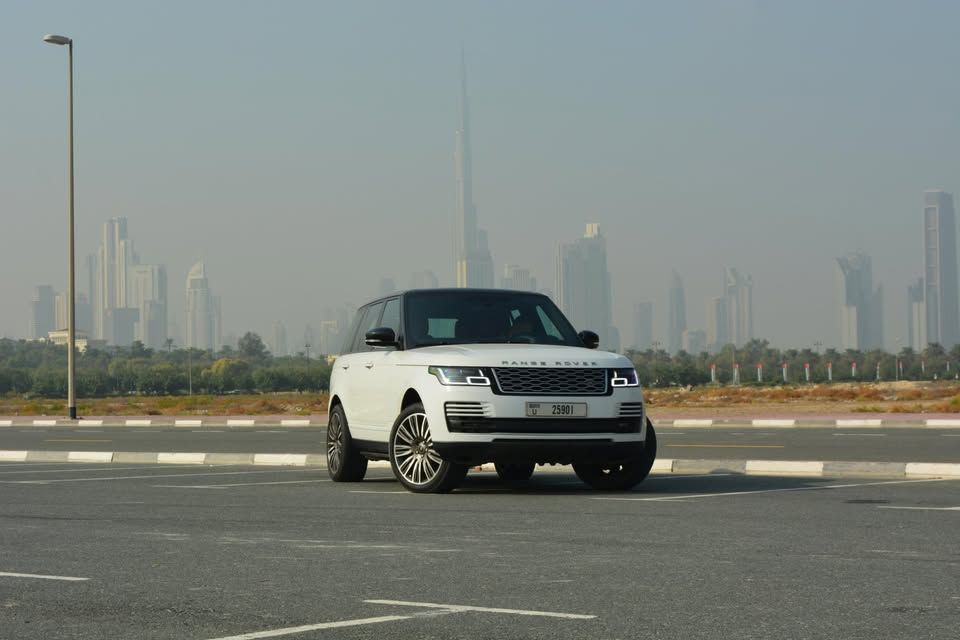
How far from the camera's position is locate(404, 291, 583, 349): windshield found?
591 inches

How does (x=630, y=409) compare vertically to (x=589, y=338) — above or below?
below

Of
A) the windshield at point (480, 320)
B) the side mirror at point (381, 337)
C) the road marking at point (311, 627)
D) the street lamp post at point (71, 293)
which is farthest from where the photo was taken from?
the street lamp post at point (71, 293)

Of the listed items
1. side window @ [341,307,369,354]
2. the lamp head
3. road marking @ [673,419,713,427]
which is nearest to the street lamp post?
the lamp head

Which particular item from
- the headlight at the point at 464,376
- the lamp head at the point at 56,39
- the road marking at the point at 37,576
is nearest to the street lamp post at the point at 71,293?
the lamp head at the point at 56,39

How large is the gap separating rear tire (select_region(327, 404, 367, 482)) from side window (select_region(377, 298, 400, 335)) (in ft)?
3.59

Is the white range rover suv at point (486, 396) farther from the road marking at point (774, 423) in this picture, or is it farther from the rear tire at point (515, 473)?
the road marking at point (774, 423)

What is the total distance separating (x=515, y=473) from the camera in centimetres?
1603

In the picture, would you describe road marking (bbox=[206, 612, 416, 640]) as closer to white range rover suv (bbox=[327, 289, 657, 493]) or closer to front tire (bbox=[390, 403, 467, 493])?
white range rover suv (bbox=[327, 289, 657, 493])

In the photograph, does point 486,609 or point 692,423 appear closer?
point 486,609

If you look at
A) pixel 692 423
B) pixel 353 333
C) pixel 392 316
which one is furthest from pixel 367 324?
pixel 692 423

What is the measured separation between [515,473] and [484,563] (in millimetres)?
7490

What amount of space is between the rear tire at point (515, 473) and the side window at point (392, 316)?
1.89 metres

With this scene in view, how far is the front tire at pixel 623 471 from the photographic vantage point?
46.8 feet

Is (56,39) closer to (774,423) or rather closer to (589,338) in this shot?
(774,423)
